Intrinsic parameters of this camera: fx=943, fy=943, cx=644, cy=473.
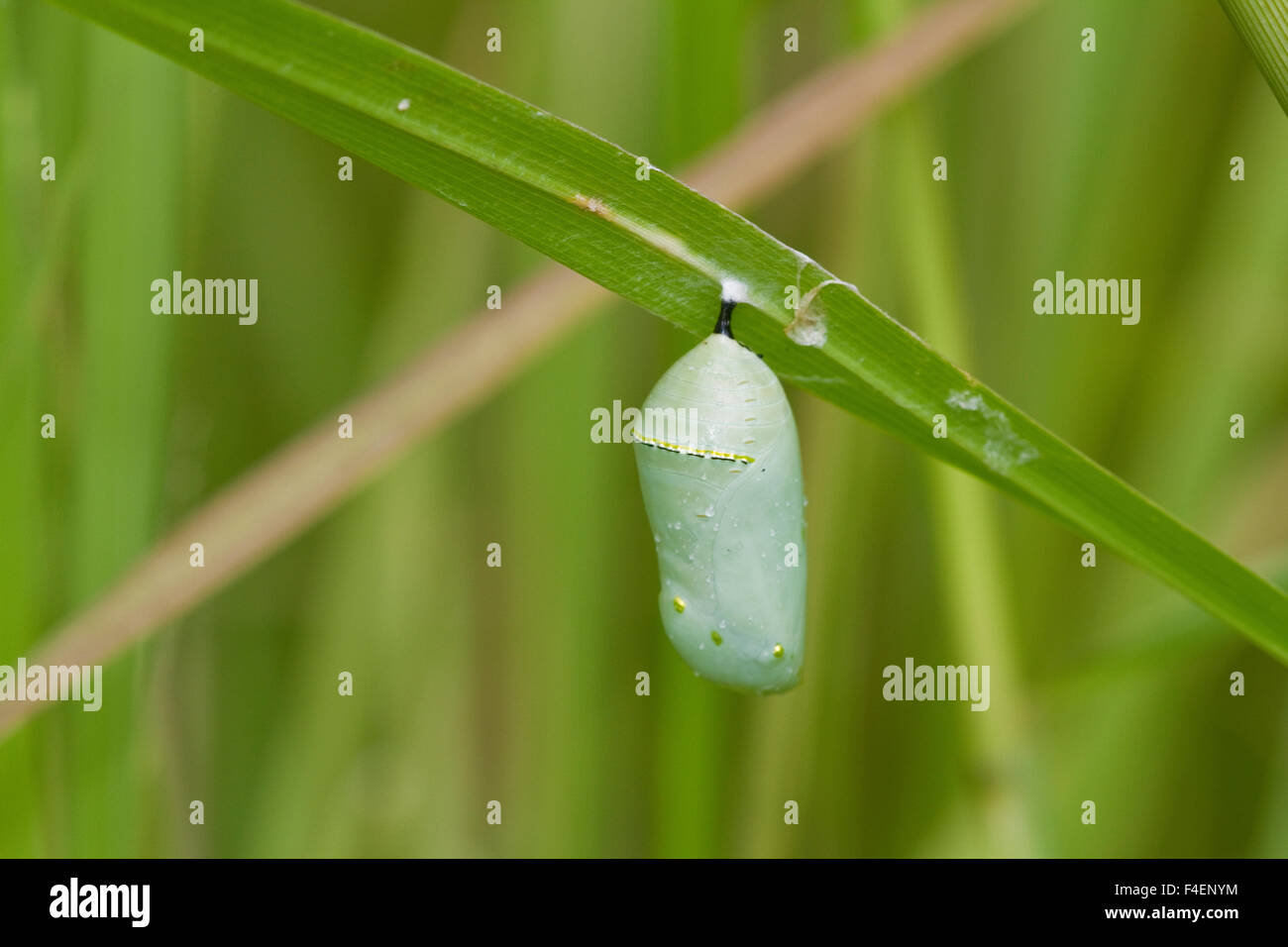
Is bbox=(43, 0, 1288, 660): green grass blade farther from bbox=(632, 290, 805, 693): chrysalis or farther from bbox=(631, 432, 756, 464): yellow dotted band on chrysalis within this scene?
bbox=(631, 432, 756, 464): yellow dotted band on chrysalis

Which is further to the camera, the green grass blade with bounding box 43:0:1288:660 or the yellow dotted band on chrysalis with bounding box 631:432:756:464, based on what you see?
the yellow dotted band on chrysalis with bounding box 631:432:756:464

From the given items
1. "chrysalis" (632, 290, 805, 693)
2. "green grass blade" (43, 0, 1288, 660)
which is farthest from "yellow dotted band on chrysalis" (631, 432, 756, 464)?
"green grass blade" (43, 0, 1288, 660)

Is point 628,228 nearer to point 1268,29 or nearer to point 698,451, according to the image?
point 698,451

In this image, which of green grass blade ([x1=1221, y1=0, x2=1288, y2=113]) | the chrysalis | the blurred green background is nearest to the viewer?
green grass blade ([x1=1221, y1=0, x2=1288, y2=113])

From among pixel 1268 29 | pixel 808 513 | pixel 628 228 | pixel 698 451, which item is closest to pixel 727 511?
pixel 698 451

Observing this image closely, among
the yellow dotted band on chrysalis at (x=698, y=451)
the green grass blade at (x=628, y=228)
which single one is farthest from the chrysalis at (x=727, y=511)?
the green grass blade at (x=628, y=228)

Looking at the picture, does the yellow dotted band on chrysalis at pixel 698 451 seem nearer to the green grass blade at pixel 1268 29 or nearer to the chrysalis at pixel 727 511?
the chrysalis at pixel 727 511
